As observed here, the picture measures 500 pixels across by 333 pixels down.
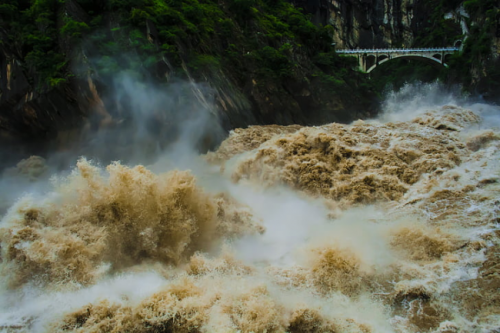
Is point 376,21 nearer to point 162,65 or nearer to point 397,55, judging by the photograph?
point 397,55

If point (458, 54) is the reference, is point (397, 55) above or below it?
above

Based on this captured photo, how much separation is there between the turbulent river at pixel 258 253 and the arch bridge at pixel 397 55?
28154mm

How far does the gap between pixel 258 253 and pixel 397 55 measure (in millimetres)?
34630

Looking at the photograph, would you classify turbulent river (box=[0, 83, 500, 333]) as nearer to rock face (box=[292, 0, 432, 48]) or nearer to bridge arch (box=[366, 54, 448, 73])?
bridge arch (box=[366, 54, 448, 73])

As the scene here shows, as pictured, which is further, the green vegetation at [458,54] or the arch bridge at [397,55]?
the arch bridge at [397,55]

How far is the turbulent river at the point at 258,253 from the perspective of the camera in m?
5.18

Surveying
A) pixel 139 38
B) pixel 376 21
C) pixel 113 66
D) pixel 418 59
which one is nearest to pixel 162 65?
pixel 139 38

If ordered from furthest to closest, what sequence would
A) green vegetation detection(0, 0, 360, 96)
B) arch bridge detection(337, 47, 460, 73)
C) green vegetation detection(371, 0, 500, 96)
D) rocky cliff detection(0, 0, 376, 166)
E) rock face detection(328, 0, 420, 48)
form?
rock face detection(328, 0, 420, 48) < arch bridge detection(337, 47, 460, 73) < green vegetation detection(371, 0, 500, 96) < green vegetation detection(0, 0, 360, 96) < rocky cliff detection(0, 0, 376, 166)

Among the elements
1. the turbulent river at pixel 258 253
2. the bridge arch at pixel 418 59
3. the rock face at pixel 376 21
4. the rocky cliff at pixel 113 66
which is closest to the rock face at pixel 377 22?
the rock face at pixel 376 21

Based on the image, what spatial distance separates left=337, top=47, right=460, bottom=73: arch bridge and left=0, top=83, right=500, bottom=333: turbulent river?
2815 centimetres

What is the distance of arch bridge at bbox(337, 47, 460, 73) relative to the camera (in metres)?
34.9

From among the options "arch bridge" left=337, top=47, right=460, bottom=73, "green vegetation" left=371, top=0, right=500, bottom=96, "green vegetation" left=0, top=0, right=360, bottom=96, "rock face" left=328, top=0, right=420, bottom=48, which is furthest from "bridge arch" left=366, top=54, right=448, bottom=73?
"green vegetation" left=0, top=0, right=360, bottom=96

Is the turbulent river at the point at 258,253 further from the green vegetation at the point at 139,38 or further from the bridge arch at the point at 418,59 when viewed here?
the bridge arch at the point at 418,59

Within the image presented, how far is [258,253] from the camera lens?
309 inches
